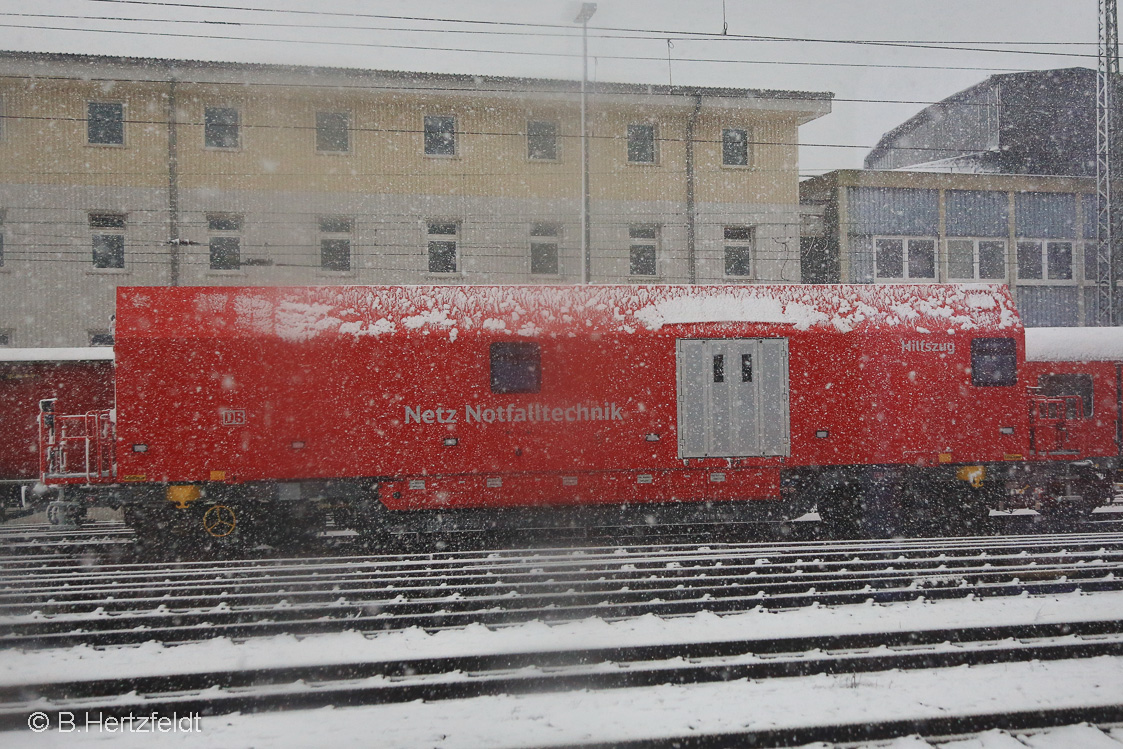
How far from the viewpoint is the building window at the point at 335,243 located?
19.5 meters

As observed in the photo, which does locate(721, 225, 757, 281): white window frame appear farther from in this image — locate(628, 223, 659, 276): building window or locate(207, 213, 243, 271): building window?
locate(207, 213, 243, 271): building window

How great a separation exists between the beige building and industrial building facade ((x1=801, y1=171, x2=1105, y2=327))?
2046 millimetres

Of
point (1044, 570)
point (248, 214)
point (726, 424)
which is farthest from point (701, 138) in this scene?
point (1044, 570)

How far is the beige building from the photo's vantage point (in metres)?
18.7

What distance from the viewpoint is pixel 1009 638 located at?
18.4 feet

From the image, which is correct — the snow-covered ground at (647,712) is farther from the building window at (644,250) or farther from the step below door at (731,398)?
the building window at (644,250)

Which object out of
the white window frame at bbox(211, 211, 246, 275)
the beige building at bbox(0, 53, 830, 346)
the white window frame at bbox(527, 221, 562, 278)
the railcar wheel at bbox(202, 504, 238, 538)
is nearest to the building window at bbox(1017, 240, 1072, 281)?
the beige building at bbox(0, 53, 830, 346)

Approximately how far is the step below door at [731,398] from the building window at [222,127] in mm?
14406

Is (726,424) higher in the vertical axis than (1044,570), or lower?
higher

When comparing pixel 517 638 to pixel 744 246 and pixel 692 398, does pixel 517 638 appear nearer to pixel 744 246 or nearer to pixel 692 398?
pixel 692 398

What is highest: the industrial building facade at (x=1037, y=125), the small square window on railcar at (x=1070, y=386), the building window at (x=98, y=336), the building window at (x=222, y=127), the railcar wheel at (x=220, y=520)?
the industrial building facade at (x=1037, y=125)

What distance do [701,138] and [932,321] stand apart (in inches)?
518

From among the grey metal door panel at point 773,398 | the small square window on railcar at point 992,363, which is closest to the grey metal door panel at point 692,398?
the grey metal door panel at point 773,398

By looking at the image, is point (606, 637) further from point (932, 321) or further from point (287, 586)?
point (932, 321)
